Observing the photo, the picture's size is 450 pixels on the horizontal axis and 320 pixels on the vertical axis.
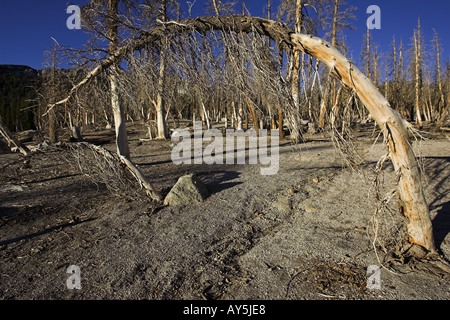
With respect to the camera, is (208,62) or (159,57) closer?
(208,62)

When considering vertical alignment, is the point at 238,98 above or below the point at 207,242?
above

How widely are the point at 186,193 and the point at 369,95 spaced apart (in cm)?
359

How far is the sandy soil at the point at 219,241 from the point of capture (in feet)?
8.59

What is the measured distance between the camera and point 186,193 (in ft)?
16.6

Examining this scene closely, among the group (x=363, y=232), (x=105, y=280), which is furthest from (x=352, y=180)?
(x=105, y=280)

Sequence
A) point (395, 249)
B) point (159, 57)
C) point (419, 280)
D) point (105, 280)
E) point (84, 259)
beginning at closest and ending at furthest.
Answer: point (419, 280)
point (105, 280)
point (395, 249)
point (84, 259)
point (159, 57)

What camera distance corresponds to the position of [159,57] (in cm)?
351

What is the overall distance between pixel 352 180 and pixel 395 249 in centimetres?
309

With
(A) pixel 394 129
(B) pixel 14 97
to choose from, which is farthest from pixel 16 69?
(A) pixel 394 129

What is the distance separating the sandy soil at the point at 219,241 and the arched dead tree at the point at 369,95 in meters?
0.25

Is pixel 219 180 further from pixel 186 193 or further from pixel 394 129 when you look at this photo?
pixel 394 129
